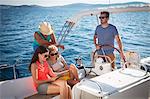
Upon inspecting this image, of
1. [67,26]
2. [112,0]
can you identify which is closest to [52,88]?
[67,26]

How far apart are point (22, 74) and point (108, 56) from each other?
182cm

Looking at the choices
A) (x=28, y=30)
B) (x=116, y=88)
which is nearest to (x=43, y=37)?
(x=116, y=88)

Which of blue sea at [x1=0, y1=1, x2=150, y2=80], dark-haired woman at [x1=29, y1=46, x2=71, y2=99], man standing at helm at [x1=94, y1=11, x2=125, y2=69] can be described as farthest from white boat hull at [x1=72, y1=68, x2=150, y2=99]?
blue sea at [x1=0, y1=1, x2=150, y2=80]

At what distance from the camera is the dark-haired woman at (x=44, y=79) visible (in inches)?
84.4

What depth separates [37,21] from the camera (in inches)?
179

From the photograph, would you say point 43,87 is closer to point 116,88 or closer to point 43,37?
point 43,37

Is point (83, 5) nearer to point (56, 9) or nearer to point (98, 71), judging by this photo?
point (56, 9)

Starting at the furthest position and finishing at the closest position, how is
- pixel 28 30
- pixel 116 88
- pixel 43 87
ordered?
pixel 28 30 < pixel 43 87 < pixel 116 88

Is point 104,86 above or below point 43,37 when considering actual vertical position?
below

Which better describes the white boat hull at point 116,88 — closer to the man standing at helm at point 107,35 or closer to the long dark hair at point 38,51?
the long dark hair at point 38,51

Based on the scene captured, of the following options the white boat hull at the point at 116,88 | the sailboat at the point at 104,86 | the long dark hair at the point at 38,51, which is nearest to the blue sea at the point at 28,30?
the sailboat at the point at 104,86

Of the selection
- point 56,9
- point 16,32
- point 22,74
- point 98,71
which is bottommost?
point 22,74

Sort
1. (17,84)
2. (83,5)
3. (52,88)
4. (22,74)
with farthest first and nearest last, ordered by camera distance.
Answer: (83,5), (22,74), (17,84), (52,88)

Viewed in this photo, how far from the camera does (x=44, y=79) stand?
2197mm
